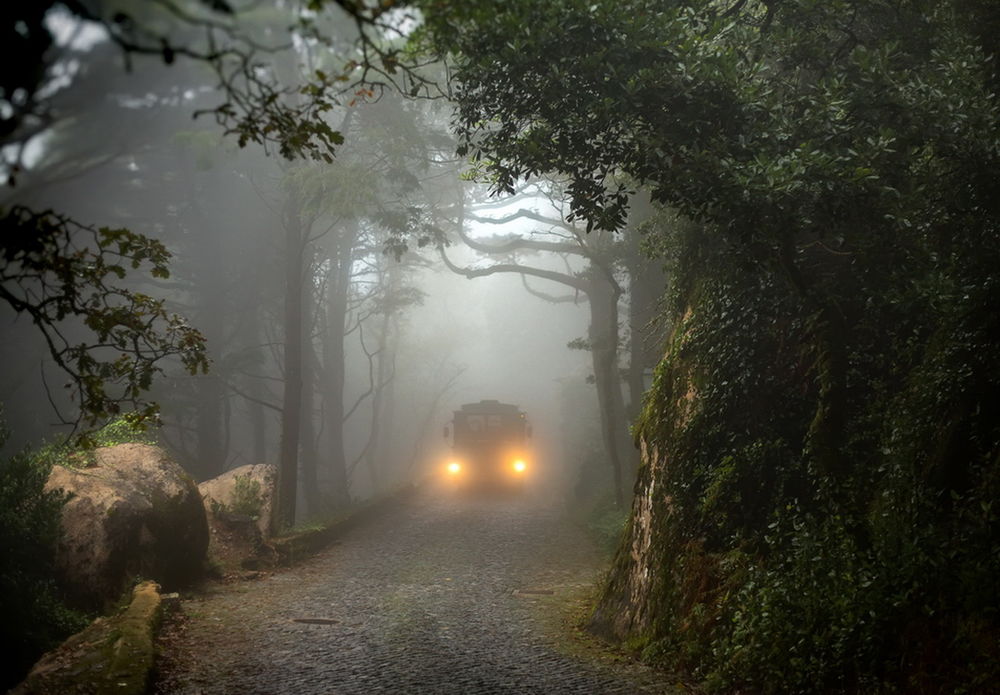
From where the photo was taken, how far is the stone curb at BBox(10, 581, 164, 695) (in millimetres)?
6516

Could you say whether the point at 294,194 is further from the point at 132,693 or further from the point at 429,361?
the point at 429,361

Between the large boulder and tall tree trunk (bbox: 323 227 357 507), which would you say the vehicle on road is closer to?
tall tree trunk (bbox: 323 227 357 507)

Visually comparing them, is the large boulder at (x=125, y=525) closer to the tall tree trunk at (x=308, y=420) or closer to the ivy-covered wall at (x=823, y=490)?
the ivy-covered wall at (x=823, y=490)

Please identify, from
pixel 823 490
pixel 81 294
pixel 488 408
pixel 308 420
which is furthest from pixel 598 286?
pixel 81 294

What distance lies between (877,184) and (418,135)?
13655 millimetres

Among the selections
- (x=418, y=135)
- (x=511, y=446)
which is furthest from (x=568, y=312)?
(x=418, y=135)

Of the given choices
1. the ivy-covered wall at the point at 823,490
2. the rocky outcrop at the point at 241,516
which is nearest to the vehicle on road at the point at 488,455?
the rocky outcrop at the point at 241,516

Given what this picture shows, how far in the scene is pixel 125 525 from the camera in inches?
434

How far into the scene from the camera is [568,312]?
3002 inches

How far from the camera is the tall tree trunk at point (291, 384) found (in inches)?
690

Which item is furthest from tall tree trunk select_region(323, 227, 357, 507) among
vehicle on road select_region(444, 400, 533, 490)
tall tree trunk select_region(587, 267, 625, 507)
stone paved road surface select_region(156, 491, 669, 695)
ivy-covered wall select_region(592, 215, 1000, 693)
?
ivy-covered wall select_region(592, 215, 1000, 693)

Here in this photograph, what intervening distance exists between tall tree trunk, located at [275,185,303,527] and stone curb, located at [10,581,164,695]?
8.37 m

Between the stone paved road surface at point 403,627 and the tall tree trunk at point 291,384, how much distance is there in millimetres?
1820

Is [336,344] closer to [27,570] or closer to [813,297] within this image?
[27,570]
